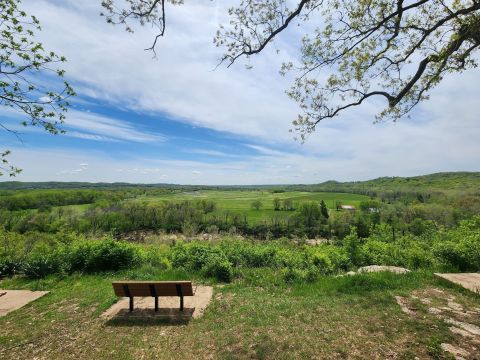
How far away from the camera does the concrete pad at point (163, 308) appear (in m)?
5.92

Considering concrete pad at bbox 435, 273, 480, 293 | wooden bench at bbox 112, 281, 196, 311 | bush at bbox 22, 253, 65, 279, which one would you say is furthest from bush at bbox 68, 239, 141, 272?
concrete pad at bbox 435, 273, 480, 293

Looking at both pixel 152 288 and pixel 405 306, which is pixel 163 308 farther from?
pixel 405 306

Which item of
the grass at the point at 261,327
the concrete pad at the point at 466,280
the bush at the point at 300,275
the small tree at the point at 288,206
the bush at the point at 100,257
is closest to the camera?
the grass at the point at 261,327

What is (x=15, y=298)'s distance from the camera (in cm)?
749

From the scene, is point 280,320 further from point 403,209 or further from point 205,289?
point 403,209

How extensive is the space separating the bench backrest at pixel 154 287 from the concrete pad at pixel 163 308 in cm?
43

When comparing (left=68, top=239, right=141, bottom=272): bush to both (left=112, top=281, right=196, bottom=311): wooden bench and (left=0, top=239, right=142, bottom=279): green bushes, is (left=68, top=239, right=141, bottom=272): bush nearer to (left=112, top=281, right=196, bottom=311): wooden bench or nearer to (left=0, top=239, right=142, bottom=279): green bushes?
(left=0, top=239, right=142, bottom=279): green bushes

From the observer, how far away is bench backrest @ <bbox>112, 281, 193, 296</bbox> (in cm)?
582

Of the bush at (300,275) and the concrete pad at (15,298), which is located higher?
the bush at (300,275)

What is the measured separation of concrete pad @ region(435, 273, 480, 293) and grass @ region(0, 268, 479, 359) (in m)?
0.22

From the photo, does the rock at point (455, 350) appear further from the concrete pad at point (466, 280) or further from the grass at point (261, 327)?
the concrete pad at point (466, 280)

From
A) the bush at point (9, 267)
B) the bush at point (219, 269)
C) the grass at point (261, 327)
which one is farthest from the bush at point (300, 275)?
the bush at point (9, 267)

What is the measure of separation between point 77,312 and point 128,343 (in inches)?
88.8

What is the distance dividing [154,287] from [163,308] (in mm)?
742
